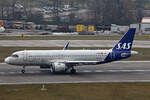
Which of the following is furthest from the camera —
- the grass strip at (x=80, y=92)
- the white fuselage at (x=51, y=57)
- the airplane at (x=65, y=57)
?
the white fuselage at (x=51, y=57)

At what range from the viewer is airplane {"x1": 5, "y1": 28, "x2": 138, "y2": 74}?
1916 inches

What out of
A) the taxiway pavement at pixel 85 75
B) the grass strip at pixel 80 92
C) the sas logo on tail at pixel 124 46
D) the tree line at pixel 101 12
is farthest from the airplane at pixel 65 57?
the tree line at pixel 101 12

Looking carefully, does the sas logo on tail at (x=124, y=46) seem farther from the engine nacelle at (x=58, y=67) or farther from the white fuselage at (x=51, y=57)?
the engine nacelle at (x=58, y=67)

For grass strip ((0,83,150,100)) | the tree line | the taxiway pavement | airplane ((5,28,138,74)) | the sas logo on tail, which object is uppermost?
the tree line

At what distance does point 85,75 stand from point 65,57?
13.4 ft

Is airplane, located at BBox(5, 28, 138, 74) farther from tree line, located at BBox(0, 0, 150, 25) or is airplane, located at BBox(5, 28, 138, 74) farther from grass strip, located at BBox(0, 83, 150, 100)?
tree line, located at BBox(0, 0, 150, 25)

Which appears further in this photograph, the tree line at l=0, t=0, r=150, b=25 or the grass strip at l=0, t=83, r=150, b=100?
the tree line at l=0, t=0, r=150, b=25

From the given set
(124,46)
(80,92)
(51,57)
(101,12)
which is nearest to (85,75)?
(51,57)

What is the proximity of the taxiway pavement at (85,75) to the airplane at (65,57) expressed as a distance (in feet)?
4.59

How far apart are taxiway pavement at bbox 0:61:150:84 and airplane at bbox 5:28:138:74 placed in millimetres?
1399

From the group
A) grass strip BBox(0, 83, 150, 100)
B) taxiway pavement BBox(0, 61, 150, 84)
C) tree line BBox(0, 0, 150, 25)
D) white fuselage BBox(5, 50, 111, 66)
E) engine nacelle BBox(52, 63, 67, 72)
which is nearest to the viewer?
grass strip BBox(0, 83, 150, 100)

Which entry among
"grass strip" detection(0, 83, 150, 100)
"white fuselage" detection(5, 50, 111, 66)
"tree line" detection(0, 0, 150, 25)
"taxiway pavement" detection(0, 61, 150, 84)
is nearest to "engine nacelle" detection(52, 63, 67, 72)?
"taxiway pavement" detection(0, 61, 150, 84)

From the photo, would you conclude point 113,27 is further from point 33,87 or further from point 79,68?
point 33,87

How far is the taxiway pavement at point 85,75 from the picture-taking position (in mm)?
44469
